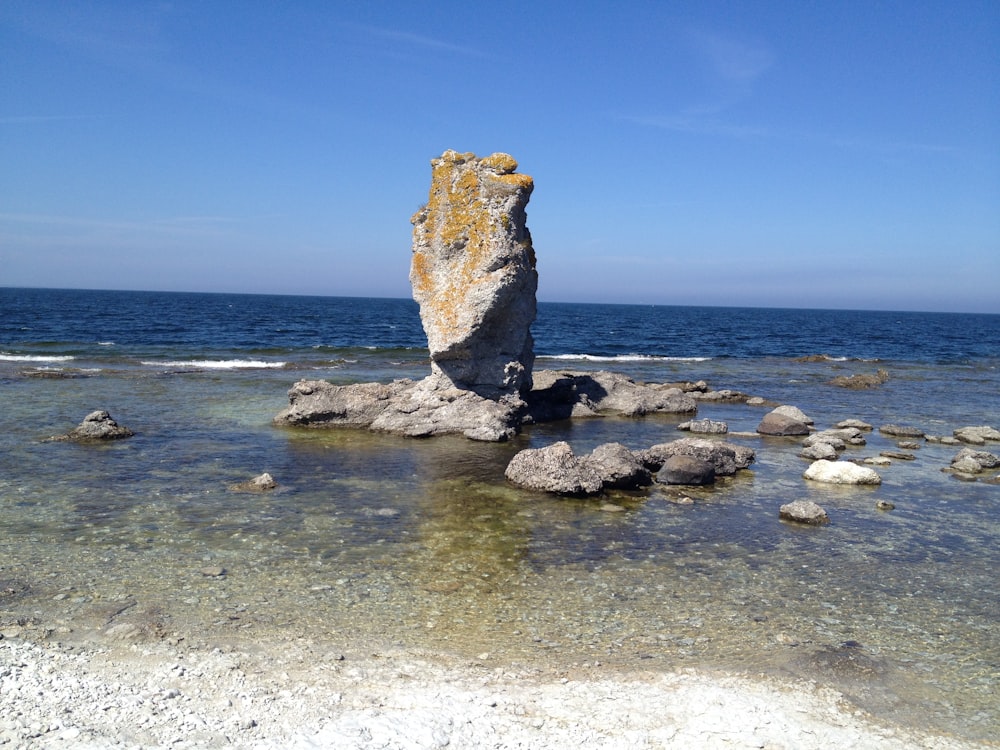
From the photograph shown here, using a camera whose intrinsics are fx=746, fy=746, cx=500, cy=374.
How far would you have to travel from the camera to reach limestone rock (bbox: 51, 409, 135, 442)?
17047 millimetres

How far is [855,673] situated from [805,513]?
17.4 feet

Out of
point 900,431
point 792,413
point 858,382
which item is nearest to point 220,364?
point 792,413

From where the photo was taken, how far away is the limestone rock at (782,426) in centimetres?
2017

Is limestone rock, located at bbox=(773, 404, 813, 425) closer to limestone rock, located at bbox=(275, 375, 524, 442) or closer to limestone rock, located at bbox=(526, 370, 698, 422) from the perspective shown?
limestone rock, located at bbox=(526, 370, 698, 422)

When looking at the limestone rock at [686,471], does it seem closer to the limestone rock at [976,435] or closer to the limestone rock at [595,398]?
the limestone rock at [595,398]

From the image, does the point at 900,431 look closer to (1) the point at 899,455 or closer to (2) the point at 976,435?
(2) the point at 976,435

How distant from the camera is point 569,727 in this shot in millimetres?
6160

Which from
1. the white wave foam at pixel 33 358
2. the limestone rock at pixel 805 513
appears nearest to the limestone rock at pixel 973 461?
the limestone rock at pixel 805 513

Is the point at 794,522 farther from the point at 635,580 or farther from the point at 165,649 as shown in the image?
the point at 165,649

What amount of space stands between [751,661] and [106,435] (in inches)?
600

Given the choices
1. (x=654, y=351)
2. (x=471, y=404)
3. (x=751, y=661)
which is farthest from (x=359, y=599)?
(x=654, y=351)

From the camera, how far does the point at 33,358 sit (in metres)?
36.2

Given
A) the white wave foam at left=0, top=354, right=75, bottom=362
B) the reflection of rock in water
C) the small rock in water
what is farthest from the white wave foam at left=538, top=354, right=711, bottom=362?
the reflection of rock in water

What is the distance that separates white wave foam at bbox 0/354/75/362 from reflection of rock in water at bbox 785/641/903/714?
37416 mm
